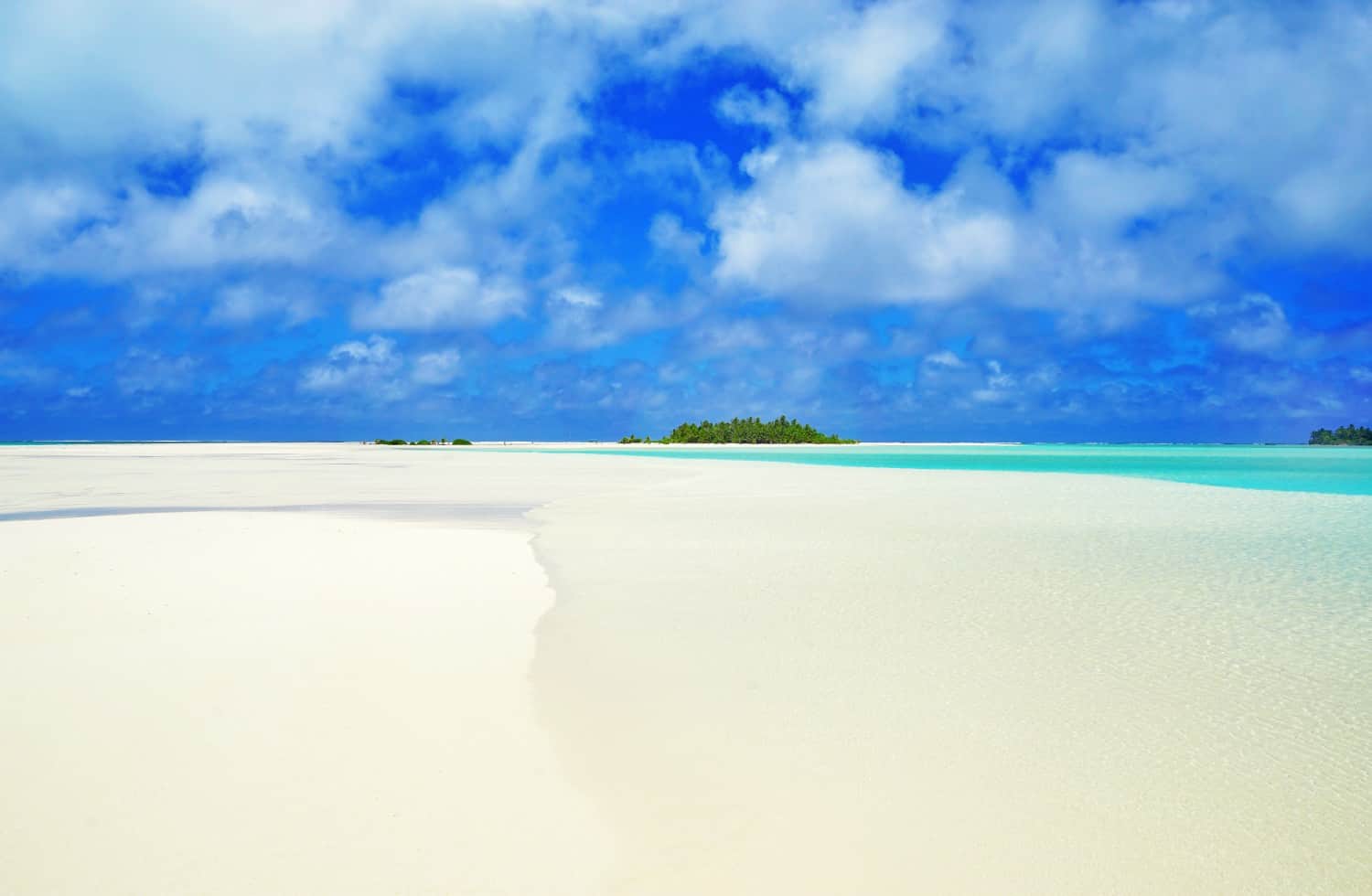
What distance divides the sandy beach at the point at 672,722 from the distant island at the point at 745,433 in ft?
314

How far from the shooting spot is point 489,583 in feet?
25.2

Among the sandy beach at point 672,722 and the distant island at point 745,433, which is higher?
the distant island at point 745,433

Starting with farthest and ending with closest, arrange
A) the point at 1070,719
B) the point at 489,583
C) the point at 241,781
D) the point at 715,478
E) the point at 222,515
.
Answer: the point at 715,478 → the point at 222,515 → the point at 489,583 → the point at 1070,719 → the point at 241,781

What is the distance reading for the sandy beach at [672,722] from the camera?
2.94 metres

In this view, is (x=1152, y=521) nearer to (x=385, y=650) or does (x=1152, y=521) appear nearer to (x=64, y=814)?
(x=385, y=650)

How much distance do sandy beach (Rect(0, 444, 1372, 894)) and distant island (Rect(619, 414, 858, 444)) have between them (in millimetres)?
95609

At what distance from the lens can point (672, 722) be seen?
169 inches

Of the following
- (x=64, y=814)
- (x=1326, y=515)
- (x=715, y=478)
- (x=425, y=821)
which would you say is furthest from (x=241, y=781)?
(x=715, y=478)

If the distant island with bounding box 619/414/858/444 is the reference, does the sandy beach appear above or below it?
below

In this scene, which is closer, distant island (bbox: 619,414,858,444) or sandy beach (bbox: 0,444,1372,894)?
sandy beach (bbox: 0,444,1372,894)

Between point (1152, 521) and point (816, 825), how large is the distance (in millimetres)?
13227

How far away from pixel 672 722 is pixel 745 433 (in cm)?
10265

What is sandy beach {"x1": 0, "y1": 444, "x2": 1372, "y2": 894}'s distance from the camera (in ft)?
9.63

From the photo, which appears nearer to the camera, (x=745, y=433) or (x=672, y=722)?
(x=672, y=722)
